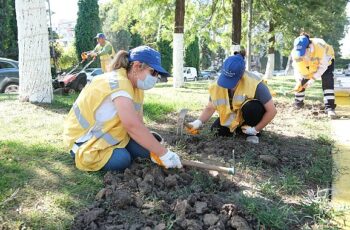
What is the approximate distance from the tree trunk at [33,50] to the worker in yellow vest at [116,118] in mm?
3540

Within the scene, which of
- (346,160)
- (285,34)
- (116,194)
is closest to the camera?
(116,194)

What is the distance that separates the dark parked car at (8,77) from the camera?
1202 centimetres

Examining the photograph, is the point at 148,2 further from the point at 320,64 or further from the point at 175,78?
the point at 320,64

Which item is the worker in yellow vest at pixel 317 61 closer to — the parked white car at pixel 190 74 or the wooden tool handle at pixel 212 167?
the wooden tool handle at pixel 212 167

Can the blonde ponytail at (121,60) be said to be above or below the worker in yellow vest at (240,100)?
above

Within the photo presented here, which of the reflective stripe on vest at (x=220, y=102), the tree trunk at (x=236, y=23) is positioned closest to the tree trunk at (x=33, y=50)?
the reflective stripe on vest at (x=220, y=102)

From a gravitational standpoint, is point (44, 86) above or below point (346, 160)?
above

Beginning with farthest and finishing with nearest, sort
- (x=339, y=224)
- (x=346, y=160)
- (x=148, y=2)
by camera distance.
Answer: (x=148, y=2) → (x=346, y=160) → (x=339, y=224)

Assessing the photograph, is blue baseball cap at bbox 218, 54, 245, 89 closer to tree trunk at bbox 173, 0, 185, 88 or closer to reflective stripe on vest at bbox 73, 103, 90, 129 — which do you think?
reflective stripe on vest at bbox 73, 103, 90, 129

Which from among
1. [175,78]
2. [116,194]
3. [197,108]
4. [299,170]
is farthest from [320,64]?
[175,78]

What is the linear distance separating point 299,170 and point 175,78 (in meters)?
8.99

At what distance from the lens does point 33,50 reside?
656 centimetres

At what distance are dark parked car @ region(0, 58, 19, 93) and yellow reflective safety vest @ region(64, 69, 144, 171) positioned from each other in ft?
31.3

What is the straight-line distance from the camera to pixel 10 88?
1209cm
